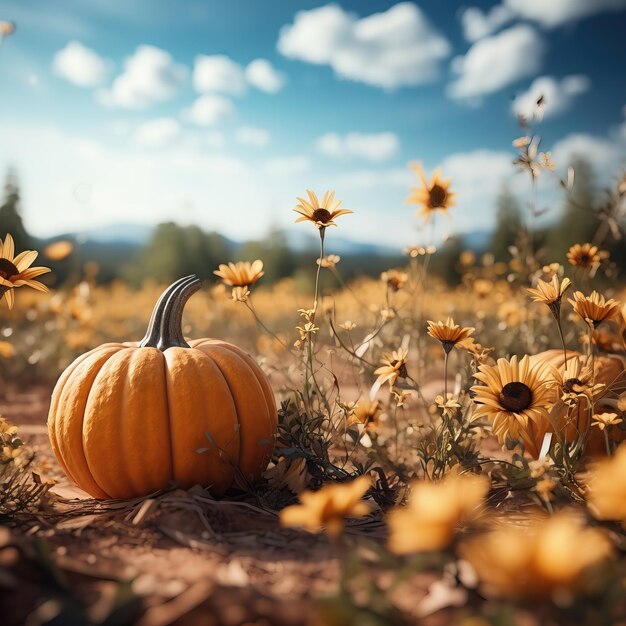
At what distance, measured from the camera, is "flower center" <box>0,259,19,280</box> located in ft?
6.87

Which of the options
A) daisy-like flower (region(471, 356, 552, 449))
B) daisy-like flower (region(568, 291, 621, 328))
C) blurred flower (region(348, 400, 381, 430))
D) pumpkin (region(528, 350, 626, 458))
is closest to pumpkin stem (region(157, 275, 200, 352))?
blurred flower (region(348, 400, 381, 430))

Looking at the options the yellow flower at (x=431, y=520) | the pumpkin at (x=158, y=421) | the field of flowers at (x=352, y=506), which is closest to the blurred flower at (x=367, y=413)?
the field of flowers at (x=352, y=506)

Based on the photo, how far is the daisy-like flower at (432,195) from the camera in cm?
279

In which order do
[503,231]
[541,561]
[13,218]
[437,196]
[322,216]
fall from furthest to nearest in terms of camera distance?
[503,231]
[13,218]
[437,196]
[322,216]
[541,561]

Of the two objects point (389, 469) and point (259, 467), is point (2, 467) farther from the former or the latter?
point (389, 469)

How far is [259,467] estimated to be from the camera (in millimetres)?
2424

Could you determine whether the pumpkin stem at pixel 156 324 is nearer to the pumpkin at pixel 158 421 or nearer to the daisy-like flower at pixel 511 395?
the pumpkin at pixel 158 421

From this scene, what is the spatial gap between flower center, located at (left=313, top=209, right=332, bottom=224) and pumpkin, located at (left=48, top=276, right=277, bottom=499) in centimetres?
60

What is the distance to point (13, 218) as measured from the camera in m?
15.2

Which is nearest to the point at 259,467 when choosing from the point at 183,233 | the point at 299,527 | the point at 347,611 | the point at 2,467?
the point at 299,527

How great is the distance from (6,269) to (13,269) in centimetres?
2

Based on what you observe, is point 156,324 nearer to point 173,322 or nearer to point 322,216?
point 173,322

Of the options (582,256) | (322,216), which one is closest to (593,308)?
(582,256)

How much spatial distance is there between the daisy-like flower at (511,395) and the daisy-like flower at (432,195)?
3.08 feet
